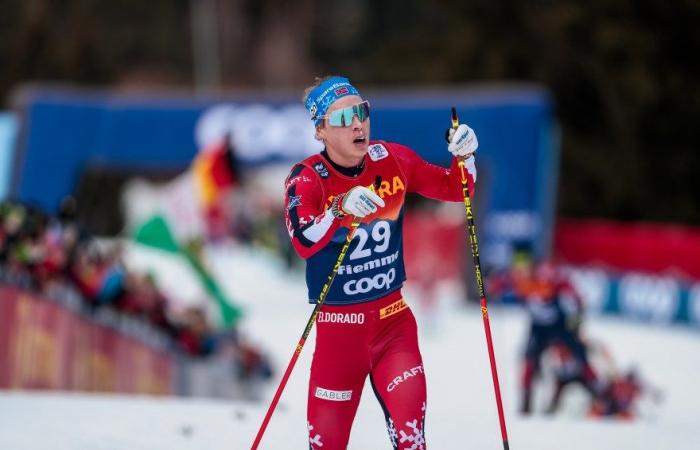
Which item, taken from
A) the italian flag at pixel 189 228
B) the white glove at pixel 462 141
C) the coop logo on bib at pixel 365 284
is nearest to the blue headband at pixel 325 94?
the white glove at pixel 462 141

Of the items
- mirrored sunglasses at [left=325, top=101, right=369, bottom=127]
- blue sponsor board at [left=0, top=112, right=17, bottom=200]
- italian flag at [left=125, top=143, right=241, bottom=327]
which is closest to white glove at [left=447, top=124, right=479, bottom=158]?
mirrored sunglasses at [left=325, top=101, right=369, bottom=127]

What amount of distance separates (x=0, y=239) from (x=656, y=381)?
903 cm

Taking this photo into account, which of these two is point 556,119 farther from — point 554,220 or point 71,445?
point 71,445

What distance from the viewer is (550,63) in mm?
33688

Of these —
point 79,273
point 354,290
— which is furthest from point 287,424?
point 79,273

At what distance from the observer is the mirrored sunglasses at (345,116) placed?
20.5 ft

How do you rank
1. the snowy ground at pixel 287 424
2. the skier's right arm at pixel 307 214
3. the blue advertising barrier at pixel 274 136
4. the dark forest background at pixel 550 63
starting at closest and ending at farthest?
1. the skier's right arm at pixel 307 214
2. the snowy ground at pixel 287 424
3. the blue advertising barrier at pixel 274 136
4. the dark forest background at pixel 550 63

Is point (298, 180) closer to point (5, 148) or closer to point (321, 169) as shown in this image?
point (321, 169)

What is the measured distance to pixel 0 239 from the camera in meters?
12.1

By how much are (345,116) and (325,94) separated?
201 millimetres

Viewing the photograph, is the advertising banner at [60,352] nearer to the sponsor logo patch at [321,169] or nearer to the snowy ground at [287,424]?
the snowy ground at [287,424]

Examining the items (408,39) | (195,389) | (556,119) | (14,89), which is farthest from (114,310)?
(408,39)

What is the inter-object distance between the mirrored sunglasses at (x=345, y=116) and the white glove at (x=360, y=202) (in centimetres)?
44

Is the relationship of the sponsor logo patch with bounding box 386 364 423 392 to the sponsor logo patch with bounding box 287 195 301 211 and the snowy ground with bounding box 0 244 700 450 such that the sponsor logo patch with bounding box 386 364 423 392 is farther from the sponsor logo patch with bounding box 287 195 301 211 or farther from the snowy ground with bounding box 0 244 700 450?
the snowy ground with bounding box 0 244 700 450
